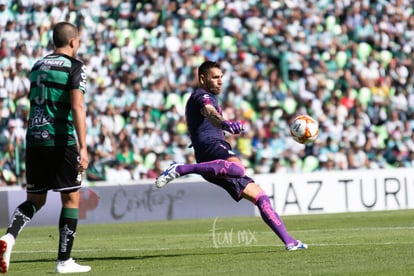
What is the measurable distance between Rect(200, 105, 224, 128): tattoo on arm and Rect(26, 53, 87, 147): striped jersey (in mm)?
1825

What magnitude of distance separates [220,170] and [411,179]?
11376 millimetres

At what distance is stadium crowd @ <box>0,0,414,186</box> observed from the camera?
23234 mm

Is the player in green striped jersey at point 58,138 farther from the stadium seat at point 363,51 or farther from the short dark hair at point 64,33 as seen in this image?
the stadium seat at point 363,51

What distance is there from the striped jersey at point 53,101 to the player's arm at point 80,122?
141 mm

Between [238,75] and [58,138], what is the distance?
1520 cm

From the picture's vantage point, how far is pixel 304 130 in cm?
1270

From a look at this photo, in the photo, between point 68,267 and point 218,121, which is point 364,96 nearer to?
point 218,121

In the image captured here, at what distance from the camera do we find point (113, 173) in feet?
74.3

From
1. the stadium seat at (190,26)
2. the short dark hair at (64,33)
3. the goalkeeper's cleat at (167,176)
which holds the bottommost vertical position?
the goalkeeper's cleat at (167,176)

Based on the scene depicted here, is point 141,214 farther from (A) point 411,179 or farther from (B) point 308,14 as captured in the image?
(B) point 308,14

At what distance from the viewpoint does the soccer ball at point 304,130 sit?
12.7 m

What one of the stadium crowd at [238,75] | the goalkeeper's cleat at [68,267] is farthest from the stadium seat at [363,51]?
the goalkeeper's cleat at [68,267]

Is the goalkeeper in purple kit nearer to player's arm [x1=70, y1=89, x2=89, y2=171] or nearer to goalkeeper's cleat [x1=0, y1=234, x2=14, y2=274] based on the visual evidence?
player's arm [x1=70, y1=89, x2=89, y2=171]

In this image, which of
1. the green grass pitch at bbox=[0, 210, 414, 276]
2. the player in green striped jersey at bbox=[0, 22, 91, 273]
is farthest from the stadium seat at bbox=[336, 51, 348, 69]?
the player in green striped jersey at bbox=[0, 22, 91, 273]
